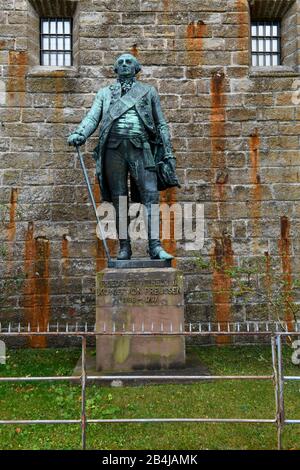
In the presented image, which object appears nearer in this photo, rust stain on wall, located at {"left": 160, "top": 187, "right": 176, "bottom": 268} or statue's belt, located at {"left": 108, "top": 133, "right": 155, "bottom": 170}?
statue's belt, located at {"left": 108, "top": 133, "right": 155, "bottom": 170}

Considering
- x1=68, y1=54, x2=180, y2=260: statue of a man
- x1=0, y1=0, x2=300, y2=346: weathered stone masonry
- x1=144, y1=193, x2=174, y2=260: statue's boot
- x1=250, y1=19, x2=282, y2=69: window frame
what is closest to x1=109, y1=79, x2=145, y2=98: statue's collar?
x1=68, y1=54, x2=180, y2=260: statue of a man

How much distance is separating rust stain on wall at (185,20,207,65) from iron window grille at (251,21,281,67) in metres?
1.10

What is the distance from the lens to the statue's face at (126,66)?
6.62 meters

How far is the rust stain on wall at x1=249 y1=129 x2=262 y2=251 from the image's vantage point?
9398 mm

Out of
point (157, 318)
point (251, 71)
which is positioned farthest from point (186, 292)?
point (251, 71)

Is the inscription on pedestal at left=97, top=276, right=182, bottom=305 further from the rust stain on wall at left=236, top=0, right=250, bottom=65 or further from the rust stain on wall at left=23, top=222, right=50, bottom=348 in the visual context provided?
the rust stain on wall at left=236, top=0, right=250, bottom=65

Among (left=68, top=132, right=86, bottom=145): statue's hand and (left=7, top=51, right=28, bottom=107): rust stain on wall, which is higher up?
(left=7, top=51, right=28, bottom=107): rust stain on wall

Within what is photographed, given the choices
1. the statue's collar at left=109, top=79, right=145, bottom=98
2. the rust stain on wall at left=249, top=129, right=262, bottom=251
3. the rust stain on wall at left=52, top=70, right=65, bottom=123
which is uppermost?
the rust stain on wall at left=52, top=70, right=65, bottom=123

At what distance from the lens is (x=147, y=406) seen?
16.7 feet

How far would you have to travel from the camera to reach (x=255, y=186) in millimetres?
9445

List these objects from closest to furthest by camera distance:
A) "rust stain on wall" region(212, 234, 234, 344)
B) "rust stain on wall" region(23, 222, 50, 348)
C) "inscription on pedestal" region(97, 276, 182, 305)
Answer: "inscription on pedestal" region(97, 276, 182, 305)
"rust stain on wall" region(23, 222, 50, 348)
"rust stain on wall" region(212, 234, 234, 344)

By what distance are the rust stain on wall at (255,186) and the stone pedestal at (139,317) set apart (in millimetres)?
3376

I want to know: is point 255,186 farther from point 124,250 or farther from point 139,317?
point 139,317

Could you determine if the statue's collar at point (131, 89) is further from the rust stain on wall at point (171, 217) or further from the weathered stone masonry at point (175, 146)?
the rust stain on wall at point (171, 217)
